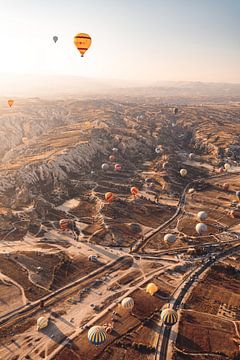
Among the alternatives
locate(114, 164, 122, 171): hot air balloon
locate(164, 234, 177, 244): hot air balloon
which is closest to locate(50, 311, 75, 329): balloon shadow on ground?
locate(164, 234, 177, 244): hot air balloon

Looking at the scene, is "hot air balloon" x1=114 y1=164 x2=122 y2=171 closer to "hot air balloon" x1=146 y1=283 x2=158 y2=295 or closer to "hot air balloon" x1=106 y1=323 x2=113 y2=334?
"hot air balloon" x1=146 y1=283 x2=158 y2=295

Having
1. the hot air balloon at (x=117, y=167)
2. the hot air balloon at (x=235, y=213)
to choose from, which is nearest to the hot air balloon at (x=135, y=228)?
the hot air balloon at (x=235, y=213)

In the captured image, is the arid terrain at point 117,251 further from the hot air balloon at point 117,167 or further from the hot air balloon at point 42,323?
the hot air balloon at point 117,167

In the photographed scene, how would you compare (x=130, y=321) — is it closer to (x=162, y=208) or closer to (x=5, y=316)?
(x=5, y=316)

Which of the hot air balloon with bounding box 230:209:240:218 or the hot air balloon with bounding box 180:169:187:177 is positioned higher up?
the hot air balloon with bounding box 180:169:187:177

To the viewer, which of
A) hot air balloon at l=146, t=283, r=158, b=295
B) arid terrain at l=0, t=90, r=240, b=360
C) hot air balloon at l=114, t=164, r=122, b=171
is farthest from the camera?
hot air balloon at l=114, t=164, r=122, b=171
